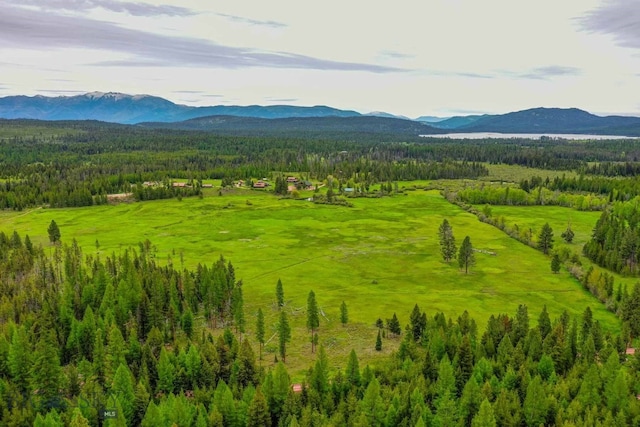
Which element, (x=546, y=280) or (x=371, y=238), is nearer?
(x=546, y=280)

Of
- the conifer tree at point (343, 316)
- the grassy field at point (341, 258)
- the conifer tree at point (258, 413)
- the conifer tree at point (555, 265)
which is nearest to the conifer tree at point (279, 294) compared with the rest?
the grassy field at point (341, 258)

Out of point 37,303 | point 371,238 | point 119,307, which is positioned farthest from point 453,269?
point 37,303

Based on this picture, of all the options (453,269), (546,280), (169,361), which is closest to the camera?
(169,361)

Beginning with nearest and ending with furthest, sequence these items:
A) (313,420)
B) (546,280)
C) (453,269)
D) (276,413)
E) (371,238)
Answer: (313,420) < (276,413) < (546,280) < (453,269) < (371,238)

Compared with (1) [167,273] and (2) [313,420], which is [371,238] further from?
(2) [313,420]

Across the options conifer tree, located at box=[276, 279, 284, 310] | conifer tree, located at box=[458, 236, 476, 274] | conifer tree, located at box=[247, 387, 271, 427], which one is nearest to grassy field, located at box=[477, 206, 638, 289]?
conifer tree, located at box=[458, 236, 476, 274]

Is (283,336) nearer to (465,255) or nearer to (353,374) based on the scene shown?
(353,374)
